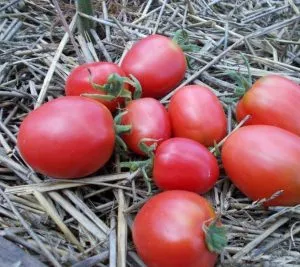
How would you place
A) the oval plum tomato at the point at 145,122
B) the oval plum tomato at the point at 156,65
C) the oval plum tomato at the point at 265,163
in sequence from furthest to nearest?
1. the oval plum tomato at the point at 156,65
2. the oval plum tomato at the point at 145,122
3. the oval plum tomato at the point at 265,163

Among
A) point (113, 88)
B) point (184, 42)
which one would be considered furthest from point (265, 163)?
point (184, 42)

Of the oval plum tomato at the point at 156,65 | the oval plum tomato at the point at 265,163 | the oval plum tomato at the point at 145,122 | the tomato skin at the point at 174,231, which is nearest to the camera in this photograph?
the tomato skin at the point at 174,231

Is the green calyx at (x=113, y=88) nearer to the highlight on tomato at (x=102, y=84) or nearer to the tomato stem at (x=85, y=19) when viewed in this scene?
the highlight on tomato at (x=102, y=84)

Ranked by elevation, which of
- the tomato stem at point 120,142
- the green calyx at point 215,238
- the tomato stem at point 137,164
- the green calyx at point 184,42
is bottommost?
the green calyx at point 215,238

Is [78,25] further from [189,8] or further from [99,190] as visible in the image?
[99,190]

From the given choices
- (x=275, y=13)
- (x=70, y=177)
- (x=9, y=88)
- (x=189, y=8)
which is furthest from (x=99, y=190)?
(x=275, y=13)

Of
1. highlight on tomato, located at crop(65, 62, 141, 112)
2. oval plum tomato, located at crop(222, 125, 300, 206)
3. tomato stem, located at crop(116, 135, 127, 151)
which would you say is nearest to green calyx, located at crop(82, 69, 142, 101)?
highlight on tomato, located at crop(65, 62, 141, 112)

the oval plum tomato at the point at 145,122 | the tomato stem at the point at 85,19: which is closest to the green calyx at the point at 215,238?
the oval plum tomato at the point at 145,122

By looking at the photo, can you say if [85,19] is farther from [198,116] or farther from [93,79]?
[198,116]

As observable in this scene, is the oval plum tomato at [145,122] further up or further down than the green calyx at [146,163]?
further up
